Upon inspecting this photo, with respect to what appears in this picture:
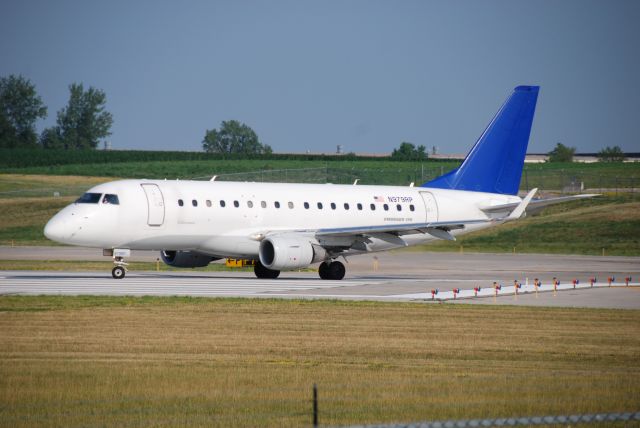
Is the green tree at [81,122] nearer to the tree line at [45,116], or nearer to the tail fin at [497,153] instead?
the tree line at [45,116]

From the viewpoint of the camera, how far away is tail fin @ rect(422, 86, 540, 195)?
48.8 meters

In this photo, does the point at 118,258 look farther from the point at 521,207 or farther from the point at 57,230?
the point at 521,207

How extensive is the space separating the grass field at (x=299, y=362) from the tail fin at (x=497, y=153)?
1957 cm

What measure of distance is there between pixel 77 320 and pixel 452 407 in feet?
40.4

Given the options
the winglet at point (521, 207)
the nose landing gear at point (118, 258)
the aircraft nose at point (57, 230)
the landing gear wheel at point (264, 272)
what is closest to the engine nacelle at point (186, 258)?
the landing gear wheel at point (264, 272)

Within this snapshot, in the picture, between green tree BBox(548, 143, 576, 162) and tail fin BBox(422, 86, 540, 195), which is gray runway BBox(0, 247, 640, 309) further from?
green tree BBox(548, 143, 576, 162)

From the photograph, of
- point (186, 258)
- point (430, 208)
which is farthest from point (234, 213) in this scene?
point (430, 208)

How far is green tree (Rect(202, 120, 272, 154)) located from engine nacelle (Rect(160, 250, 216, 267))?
150460 millimetres

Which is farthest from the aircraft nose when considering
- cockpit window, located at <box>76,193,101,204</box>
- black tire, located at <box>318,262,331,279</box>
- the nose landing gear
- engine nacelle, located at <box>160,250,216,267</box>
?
black tire, located at <box>318,262,331,279</box>

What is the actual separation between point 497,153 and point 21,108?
12680 cm

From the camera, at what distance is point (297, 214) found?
142 feet

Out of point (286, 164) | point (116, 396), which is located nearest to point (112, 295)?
point (116, 396)

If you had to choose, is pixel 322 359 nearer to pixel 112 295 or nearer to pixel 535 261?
pixel 112 295

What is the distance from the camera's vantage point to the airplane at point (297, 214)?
39.2m
